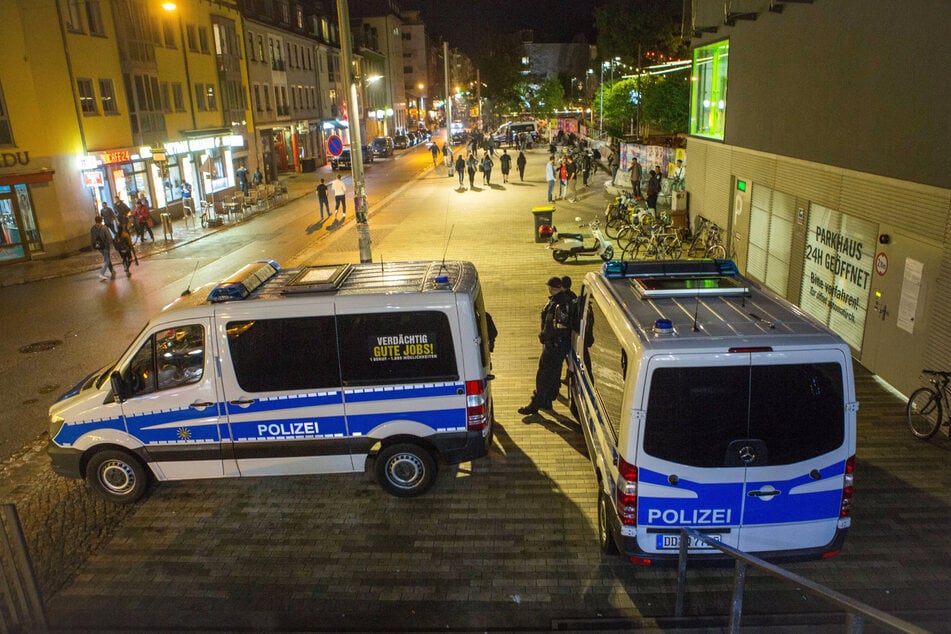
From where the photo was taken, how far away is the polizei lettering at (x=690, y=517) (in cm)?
486

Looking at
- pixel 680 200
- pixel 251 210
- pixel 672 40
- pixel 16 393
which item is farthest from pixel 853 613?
pixel 672 40


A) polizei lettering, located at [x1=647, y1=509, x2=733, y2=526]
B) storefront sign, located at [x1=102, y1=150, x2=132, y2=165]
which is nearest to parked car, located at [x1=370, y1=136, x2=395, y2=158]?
storefront sign, located at [x1=102, y1=150, x2=132, y2=165]

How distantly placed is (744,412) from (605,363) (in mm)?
1592

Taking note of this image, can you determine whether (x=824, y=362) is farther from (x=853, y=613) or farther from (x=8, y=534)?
(x=8, y=534)

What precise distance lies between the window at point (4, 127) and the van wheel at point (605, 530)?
75.1ft

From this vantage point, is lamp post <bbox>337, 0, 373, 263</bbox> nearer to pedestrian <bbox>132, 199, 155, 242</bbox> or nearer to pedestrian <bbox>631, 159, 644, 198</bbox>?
pedestrian <bbox>132, 199, 155, 242</bbox>

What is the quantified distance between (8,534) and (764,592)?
233 inches

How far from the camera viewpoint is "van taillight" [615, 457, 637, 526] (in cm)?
484

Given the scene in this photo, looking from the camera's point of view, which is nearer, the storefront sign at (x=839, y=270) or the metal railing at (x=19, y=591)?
the metal railing at (x=19, y=591)

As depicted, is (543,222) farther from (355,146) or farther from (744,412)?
(744,412)

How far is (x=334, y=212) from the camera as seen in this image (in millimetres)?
28453

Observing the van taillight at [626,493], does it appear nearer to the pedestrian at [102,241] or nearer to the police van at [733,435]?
the police van at [733,435]

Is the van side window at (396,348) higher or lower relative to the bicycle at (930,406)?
higher

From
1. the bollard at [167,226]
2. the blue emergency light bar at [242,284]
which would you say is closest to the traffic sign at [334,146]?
the bollard at [167,226]
